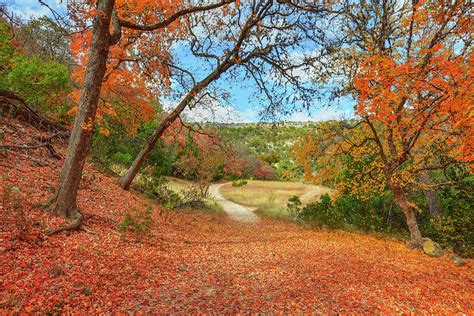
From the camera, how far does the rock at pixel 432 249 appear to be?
9.12 metres

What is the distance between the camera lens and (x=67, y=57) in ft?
83.0

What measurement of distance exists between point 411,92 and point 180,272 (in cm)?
717

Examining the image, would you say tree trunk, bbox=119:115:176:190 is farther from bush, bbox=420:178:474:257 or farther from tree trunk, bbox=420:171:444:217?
bush, bbox=420:178:474:257

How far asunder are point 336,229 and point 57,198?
1103 centimetres

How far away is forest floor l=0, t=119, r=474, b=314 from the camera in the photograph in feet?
12.6

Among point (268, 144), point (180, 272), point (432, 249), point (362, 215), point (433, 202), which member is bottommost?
point (180, 272)

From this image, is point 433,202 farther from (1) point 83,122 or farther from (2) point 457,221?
(1) point 83,122

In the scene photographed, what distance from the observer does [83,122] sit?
20.1 feet

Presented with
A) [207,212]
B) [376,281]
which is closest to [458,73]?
[376,281]

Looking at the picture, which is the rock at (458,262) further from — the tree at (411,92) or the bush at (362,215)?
the bush at (362,215)

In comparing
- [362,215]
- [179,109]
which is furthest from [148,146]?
[362,215]

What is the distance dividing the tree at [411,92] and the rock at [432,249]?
35 centimetres

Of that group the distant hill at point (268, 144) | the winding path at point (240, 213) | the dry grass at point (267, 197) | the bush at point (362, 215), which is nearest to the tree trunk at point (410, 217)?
the bush at point (362, 215)

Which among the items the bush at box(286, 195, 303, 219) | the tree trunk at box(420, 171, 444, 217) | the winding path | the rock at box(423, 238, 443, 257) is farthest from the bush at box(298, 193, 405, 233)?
the winding path
